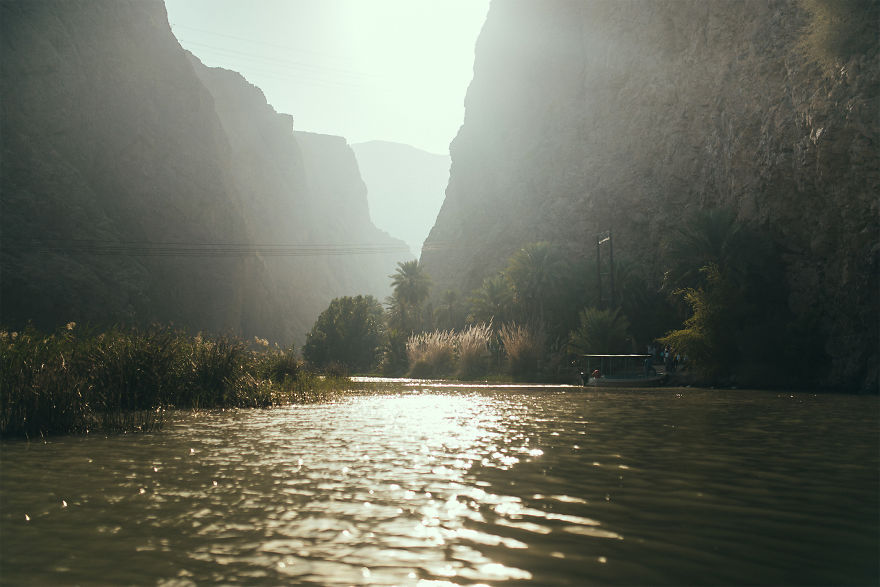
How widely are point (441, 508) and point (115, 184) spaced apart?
85468 millimetres

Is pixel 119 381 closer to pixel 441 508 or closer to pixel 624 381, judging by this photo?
pixel 441 508

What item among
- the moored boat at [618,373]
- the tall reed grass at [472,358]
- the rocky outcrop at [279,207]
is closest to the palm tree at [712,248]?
the moored boat at [618,373]

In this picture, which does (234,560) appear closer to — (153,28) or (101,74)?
(101,74)

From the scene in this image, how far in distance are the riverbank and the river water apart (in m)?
1.14

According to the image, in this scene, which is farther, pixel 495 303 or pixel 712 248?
pixel 495 303

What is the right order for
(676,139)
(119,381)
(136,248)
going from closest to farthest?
(119,381), (676,139), (136,248)

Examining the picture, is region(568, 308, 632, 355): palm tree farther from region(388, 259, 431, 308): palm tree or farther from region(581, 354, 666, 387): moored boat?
region(388, 259, 431, 308): palm tree

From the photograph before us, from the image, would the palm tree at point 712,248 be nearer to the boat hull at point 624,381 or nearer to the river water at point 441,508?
the boat hull at point 624,381

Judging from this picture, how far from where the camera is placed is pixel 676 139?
6981 cm

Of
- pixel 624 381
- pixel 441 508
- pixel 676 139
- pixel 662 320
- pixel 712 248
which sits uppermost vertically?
pixel 676 139

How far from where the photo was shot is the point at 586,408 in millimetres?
17500

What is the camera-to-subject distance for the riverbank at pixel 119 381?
37.3 ft

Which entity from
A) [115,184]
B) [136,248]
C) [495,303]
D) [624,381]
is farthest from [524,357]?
[115,184]

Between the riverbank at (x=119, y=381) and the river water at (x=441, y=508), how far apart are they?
1.14 metres
